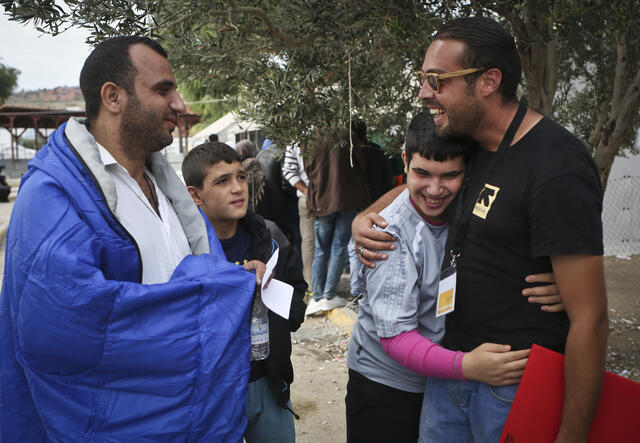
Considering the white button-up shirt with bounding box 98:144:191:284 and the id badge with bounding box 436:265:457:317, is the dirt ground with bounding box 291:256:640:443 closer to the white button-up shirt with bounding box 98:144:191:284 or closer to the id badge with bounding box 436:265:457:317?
the id badge with bounding box 436:265:457:317

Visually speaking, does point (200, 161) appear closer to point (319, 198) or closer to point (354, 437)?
point (354, 437)

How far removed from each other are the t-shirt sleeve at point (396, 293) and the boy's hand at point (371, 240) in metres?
0.03

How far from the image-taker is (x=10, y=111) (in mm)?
33969

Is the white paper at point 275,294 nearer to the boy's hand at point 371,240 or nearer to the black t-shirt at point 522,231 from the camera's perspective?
the boy's hand at point 371,240

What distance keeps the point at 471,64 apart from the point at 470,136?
0.81 feet

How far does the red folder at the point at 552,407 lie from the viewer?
1658 millimetres

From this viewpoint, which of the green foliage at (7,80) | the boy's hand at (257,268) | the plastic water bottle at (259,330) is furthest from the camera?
the green foliage at (7,80)

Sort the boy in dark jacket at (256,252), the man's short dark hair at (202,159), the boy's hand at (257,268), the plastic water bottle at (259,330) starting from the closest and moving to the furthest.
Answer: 1. the boy's hand at (257,268)
2. the plastic water bottle at (259,330)
3. the boy in dark jacket at (256,252)
4. the man's short dark hair at (202,159)

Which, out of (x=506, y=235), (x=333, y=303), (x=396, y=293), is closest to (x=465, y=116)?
(x=506, y=235)

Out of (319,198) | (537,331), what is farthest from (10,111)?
(537,331)

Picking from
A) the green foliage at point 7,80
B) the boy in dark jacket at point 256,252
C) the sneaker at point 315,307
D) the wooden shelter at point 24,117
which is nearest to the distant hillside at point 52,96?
the green foliage at point 7,80

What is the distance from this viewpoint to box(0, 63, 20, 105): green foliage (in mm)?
38344

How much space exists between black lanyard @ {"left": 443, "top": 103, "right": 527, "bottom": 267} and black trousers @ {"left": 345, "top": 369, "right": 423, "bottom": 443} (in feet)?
1.92

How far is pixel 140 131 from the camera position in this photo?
187 centimetres
